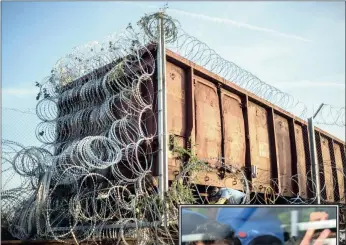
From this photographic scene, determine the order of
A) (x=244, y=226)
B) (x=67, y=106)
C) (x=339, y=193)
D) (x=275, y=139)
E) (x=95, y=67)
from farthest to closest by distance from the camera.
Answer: (x=339, y=193) < (x=275, y=139) < (x=67, y=106) < (x=95, y=67) < (x=244, y=226)

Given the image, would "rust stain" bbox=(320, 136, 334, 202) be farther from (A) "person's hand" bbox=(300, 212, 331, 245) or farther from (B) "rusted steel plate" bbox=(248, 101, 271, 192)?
(A) "person's hand" bbox=(300, 212, 331, 245)

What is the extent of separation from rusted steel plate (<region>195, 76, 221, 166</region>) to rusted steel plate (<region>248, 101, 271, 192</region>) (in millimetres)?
1353

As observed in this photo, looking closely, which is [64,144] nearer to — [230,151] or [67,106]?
[67,106]

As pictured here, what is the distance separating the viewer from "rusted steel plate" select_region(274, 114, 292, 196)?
9.34 metres

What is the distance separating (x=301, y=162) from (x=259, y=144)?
2.40 metres

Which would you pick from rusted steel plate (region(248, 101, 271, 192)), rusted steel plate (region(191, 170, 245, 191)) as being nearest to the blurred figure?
rusted steel plate (region(191, 170, 245, 191))

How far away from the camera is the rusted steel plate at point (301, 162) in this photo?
9.81 meters

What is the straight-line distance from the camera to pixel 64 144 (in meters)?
7.54

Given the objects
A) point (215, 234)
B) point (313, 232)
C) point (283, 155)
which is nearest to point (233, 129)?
point (283, 155)

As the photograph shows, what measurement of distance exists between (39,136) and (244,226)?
5673 mm

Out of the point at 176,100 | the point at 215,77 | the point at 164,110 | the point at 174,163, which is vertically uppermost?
the point at 215,77

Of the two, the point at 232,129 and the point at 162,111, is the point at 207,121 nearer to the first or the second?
the point at 232,129

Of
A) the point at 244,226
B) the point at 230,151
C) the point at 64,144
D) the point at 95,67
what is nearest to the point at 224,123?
the point at 230,151

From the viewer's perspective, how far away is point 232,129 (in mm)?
7938
